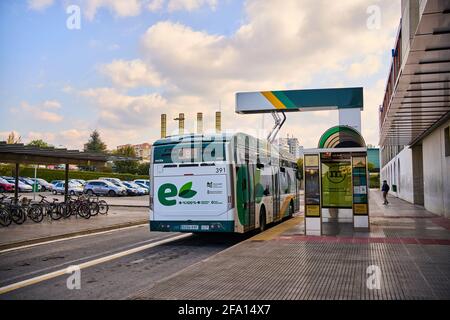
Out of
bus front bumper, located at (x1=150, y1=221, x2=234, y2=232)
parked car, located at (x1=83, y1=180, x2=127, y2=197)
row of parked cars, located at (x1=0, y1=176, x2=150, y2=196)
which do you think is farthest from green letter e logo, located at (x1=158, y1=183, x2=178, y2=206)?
parked car, located at (x1=83, y1=180, x2=127, y2=197)

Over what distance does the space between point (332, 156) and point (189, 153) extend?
5224 mm

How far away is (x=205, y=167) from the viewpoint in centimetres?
1184

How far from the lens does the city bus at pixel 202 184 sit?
11.7 m

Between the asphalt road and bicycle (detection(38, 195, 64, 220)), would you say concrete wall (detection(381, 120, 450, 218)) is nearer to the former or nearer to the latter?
the asphalt road

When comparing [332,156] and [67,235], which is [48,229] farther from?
[332,156]

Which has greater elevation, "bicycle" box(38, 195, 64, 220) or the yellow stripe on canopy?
the yellow stripe on canopy

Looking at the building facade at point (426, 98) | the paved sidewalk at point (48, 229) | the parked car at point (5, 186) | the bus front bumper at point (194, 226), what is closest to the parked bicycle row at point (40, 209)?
the paved sidewalk at point (48, 229)

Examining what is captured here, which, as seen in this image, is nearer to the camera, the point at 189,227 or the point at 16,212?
the point at 189,227

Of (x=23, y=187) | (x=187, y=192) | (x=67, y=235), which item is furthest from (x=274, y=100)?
(x=23, y=187)

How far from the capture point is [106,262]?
9.77 m

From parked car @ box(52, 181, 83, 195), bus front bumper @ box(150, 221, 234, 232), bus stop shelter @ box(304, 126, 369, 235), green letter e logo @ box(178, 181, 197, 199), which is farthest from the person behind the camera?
parked car @ box(52, 181, 83, 195)

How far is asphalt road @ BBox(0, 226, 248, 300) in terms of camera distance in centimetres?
711
